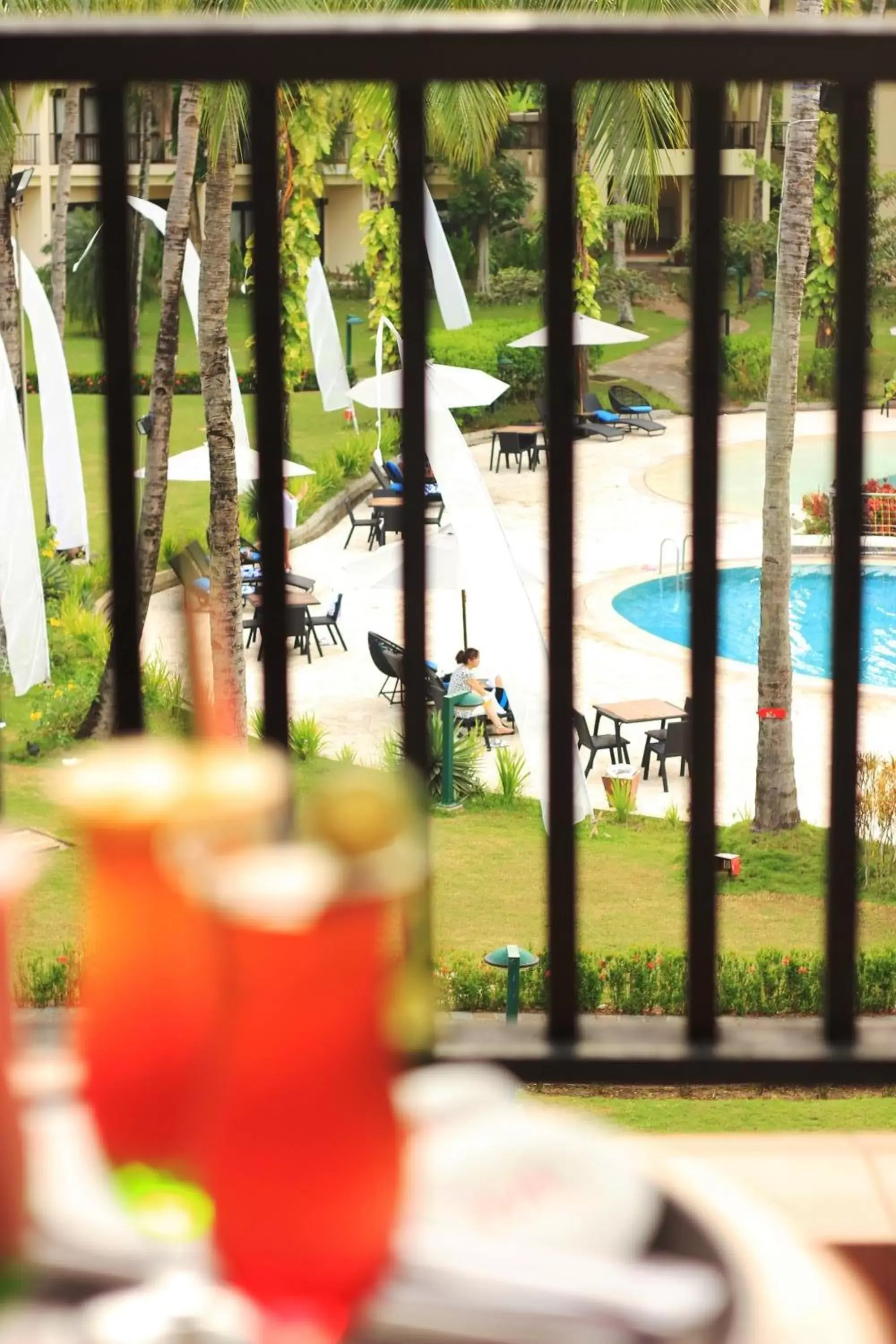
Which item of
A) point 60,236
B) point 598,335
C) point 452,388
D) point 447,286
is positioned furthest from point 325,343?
point 452,388

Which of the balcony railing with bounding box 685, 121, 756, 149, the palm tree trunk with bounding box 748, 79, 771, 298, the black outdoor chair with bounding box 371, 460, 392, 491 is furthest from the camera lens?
the balcony railing with bounding box 685, 121, 756, 149

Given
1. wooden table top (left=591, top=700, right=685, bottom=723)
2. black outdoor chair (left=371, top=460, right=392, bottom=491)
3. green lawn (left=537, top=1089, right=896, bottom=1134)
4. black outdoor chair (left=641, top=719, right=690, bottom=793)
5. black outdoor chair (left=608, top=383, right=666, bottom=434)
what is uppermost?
black outdoor chair (left=608, top=383, right=666, bottom=434)

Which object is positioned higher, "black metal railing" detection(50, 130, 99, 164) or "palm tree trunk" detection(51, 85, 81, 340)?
"black metal railing" detection(50, 130, 99, 164)

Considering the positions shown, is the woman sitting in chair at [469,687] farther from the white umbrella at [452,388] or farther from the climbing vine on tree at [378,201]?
the climbing vine on tree at [378,201]

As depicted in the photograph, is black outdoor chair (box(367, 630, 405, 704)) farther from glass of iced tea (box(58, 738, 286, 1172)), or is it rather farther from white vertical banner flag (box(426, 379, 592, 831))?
glass of iced tea (box(58, 738, 286, 1172))

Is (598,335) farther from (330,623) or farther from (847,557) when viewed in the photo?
(847,557)

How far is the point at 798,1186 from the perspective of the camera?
1.15 metres

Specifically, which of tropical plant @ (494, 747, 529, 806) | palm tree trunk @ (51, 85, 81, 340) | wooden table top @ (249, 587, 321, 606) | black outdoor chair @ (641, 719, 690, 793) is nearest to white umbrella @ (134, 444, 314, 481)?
wooden table top @ (249, 587, 321, 606)

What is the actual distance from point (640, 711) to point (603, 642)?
2368 mm

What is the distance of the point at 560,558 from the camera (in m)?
1.10

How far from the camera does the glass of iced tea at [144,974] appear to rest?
569 millimetres

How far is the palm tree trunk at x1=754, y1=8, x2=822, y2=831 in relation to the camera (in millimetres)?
12055

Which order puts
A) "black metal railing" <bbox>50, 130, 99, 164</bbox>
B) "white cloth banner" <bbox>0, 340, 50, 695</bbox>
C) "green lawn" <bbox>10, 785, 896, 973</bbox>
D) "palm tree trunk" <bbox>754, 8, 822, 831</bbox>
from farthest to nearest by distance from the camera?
"black metal railing" <bbox>50, 130, 99, 164</bbox>
"white cloth banner" <bbox>0, 340, 50, 695</bbox>
"palm tree trunk" <bbox>754, 8, 822, 831</bbox>
"green lawn" <bbox>10, 785, 896, 973</bbox>

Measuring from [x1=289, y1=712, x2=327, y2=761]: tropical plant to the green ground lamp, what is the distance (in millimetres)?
4006
